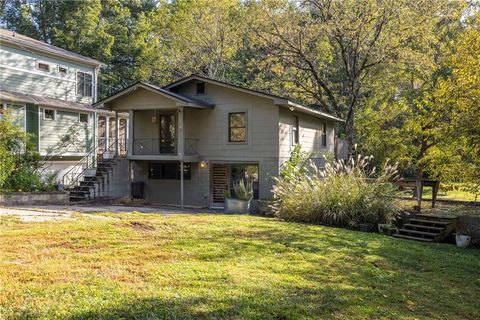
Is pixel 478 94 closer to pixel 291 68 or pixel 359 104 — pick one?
pixel 291 68

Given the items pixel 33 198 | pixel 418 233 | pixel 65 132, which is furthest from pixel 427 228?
pixel 65 132

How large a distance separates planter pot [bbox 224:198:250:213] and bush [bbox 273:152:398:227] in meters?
2.06

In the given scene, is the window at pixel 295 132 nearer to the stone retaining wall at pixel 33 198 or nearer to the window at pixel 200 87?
the window at pixel 200 87

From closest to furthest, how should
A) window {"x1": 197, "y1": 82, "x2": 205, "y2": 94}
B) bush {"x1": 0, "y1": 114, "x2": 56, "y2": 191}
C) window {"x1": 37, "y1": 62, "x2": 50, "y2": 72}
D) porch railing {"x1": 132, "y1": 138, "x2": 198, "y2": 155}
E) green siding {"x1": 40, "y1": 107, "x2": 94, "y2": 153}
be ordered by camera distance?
1. bush {"x1": 0, "y1": 114, "x2": 56, "y2": 191}
2. window {"x1": 197, "y1": 82, "x2": 205, "y2": 94}
3. porch railing {"x1": 132, "y1": 138, "x2": 198, "y2": 155}
4. green siding {"x1": 40, "y1": 107, "x2": 94, "y2": 153}
5. window {"x1": 37, "y1": 62, "x2": 50, "y2": 72}

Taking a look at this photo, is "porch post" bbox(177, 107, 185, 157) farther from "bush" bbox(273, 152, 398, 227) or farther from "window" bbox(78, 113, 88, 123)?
"window" bbox(78, 113, 88, 123)

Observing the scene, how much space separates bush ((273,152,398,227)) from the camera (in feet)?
42.9

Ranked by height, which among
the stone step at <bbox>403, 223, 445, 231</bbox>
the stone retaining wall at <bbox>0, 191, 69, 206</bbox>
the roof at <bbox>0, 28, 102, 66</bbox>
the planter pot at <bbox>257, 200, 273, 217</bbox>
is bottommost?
the stone step at <bbox>403, 223, 445, 231</bbox>

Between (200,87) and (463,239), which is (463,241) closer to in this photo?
(463,239)

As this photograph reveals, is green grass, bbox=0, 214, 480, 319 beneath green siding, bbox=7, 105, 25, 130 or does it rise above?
beneath

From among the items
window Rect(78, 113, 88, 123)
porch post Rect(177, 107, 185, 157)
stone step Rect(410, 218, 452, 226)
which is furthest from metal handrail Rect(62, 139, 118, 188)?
stone step Rect(410, 218, 452, 226)

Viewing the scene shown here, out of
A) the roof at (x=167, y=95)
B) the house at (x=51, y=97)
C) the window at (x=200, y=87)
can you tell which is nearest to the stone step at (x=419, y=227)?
the roof at (x=167, y=95)

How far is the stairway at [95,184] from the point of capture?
1758 centimetres

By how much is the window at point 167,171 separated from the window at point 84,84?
23.9 ft

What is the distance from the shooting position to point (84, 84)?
23938 mm
